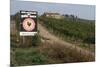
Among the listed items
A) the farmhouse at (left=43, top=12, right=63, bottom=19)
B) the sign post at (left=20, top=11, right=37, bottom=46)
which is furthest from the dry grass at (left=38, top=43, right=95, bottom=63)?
the farmhouse at (left=43, top=12, right=63, bottom=19)

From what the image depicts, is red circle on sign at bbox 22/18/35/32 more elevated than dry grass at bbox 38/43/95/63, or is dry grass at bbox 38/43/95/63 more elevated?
red circle on sign at bbox 22/18/35/32

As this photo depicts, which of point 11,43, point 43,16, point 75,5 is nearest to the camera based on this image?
point 11,43

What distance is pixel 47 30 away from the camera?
6.57ft

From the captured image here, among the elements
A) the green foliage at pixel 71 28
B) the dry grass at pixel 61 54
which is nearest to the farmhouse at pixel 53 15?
the green foliage at pixel 71 28

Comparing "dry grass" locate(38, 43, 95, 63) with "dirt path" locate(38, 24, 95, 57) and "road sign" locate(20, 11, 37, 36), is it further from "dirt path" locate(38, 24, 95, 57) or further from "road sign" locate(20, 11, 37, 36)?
"road sign" locate(20, 11, 37, 36)

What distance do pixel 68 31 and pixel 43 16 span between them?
32 cm

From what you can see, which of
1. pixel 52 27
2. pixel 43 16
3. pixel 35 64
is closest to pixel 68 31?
Answer: pixel 52 27

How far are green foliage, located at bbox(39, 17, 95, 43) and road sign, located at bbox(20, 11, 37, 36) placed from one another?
0.26 feet

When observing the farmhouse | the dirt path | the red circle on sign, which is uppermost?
the farmhouse

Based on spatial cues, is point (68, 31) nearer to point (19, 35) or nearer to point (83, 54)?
point (83, 54)

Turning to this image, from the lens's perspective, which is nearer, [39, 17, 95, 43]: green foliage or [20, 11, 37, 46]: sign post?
[20, 11, 37, 46]: sign post

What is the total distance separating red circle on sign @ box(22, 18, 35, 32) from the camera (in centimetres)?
194

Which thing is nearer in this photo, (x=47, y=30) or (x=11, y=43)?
(x=11, y=43)

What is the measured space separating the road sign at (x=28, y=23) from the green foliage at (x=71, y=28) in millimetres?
81
